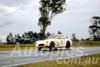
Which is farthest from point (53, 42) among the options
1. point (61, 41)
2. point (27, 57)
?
point (27, 57)

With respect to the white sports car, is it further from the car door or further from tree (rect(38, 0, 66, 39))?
tree (rect(38, 0, 66, 39))

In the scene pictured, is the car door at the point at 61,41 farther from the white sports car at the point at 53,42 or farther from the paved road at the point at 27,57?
the paved road at the point at 27,57

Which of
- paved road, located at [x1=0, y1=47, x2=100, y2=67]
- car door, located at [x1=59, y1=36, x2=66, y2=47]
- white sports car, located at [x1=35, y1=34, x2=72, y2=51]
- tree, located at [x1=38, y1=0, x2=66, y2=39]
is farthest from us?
tree, located at [x1=38, y1=0, x2=66, y2=39]

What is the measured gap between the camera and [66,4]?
40.8 meters

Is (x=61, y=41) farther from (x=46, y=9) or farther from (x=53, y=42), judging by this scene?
(x=46, y=9)

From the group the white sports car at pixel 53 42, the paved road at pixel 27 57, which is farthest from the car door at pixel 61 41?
the paved road at pixel 27 57

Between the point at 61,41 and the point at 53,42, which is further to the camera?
the point at 61,41

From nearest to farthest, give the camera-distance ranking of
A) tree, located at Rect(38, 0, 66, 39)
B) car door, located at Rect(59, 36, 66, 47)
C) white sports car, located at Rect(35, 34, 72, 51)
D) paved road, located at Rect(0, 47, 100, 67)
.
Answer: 1. paved road, located at Rect(0, 47, 100, 67)
2. white sports car, located at Rect(35, 34, 72, 51)
3. car door, located at Rect(59, 36, 66, 47)
4. tree, located at Rect(38, 0, 66, 39)

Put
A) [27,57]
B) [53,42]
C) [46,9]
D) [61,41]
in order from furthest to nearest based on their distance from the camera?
[46,9]
[61,41]
[53,42]
[27,57]

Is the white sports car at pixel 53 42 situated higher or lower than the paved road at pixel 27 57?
higher

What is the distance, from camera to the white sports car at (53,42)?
58.3 ft

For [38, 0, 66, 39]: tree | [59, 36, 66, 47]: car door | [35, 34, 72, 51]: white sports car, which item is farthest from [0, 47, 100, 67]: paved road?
[38, 0, 66, 39]: tree

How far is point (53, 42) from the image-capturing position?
18062mm

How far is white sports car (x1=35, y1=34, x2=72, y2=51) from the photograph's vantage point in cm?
1777
